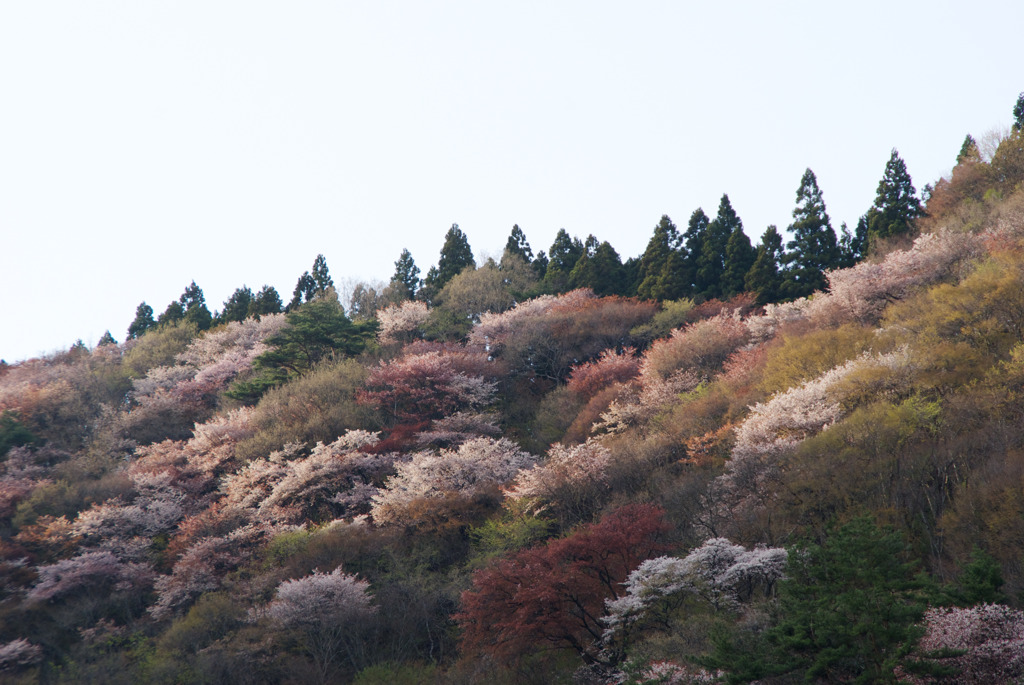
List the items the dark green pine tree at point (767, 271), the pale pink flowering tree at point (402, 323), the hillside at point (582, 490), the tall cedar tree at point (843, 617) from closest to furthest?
1. the tall cedar tree at point (843, 617)
2. the hillside at point (582, 490)
3. the dark green pine tree at point (767, 271)
4. the pale pink flowering tree at point (402, 323)

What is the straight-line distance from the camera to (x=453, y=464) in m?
25.4

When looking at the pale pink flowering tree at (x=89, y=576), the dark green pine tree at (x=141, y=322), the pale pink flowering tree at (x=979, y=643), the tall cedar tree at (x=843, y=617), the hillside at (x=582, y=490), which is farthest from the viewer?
the dark green pine tree at (x=141, y=322)

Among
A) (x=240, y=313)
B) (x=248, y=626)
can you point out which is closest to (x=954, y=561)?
(x=248, y=626)

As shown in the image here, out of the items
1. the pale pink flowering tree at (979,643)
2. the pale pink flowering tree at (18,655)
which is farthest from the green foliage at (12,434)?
the pale pink flowering tree at (979,643)

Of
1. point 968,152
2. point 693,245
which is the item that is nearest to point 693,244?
point 693,245

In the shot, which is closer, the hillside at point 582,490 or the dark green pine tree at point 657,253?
the hillside at point 582,490

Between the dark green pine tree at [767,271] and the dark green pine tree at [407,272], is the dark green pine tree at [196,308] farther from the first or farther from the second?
the dark green pine tree at [767,271]

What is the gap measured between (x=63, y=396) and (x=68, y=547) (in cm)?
1560

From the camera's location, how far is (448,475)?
25.2 metres

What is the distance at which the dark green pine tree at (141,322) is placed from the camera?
2379 inches

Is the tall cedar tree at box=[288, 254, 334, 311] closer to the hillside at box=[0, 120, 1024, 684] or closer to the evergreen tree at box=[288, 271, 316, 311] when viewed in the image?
the evergreen tree at box=[288, 271, 316, 311]

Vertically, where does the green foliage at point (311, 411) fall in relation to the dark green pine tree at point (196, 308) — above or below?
below

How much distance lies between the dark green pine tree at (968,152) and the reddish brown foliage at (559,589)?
2629cm

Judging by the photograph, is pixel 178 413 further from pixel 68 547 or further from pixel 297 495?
pixel 297 495
